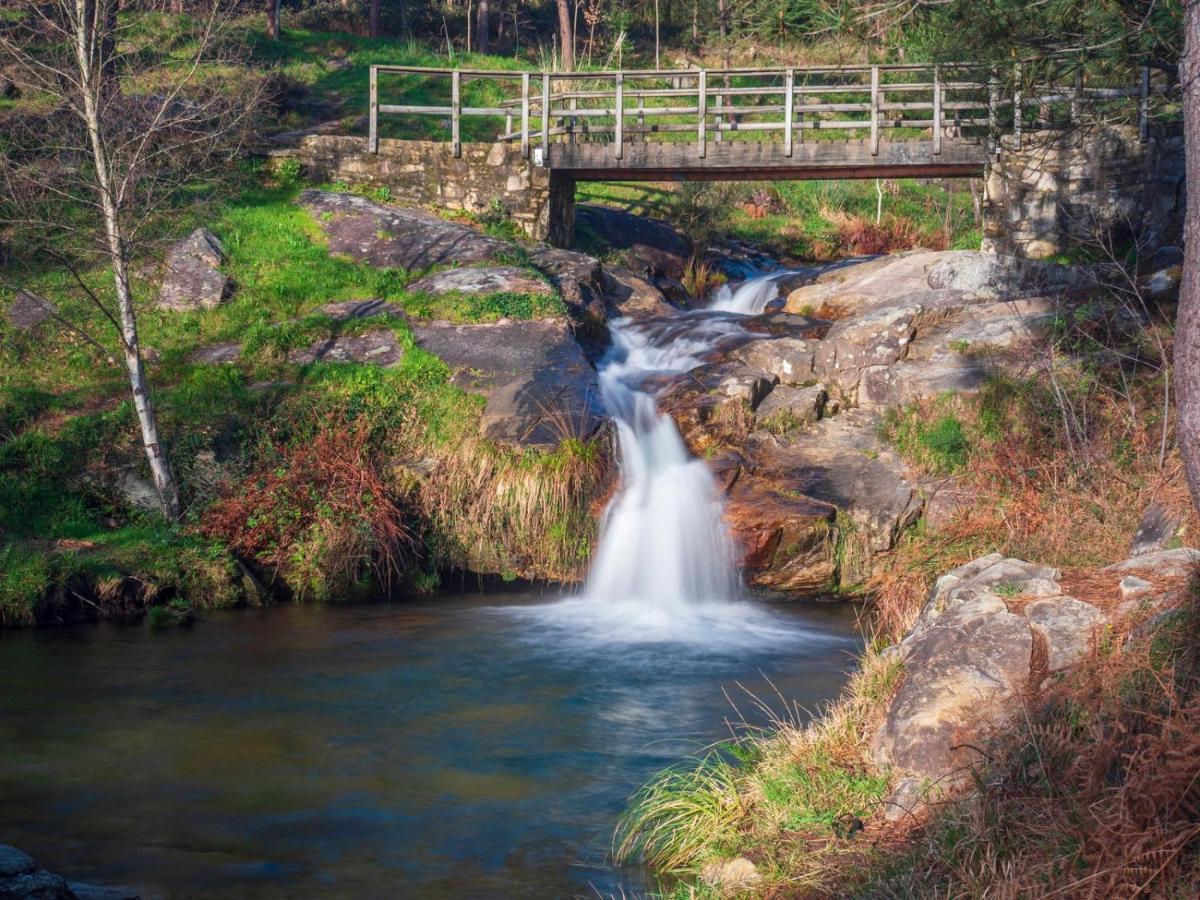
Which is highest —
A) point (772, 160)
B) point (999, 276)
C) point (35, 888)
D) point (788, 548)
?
point (772, 160)

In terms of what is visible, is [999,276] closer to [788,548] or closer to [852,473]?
[852,473]

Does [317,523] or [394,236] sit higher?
[394,236]

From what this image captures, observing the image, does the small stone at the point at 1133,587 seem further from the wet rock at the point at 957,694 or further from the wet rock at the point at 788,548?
the wet rock at the point at 788,548

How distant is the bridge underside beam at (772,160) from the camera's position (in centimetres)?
1928

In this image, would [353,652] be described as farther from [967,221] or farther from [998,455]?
[967,221]

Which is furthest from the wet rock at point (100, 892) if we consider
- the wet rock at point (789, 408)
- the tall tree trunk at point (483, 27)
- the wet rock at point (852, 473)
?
the tall tree trunk at point (483, 27)

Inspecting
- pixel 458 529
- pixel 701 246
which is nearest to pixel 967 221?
pixel 701 246

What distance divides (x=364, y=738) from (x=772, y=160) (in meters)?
13.8

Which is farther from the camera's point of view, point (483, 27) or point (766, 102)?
point (483, 27)

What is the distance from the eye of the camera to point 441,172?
20812 mm

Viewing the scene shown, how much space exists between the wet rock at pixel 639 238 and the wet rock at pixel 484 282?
4.54 metres

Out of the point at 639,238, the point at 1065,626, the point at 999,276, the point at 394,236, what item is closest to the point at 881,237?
the point at 639,238

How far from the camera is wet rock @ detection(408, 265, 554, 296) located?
16.9m

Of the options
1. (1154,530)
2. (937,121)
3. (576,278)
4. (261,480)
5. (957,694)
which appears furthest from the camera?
(937,121)
